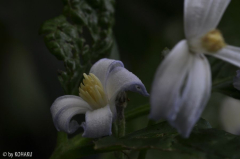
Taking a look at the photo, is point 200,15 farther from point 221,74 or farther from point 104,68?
point 221,74

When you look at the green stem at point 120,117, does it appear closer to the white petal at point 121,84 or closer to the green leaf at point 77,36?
the white petal at point 121,84

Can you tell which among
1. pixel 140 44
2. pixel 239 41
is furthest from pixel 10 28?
pixel 239 41

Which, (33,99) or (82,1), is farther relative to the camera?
(33,99)

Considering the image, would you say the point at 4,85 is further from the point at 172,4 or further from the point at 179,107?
the point at 179,107

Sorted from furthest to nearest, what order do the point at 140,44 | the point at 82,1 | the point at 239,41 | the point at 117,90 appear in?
the point at 140,44, the point at 239,41, the point at 82,1, the point at 117,90

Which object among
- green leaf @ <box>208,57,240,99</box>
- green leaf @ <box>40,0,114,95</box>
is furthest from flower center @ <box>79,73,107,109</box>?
green leaf @ <box>208,57,240,99</box>

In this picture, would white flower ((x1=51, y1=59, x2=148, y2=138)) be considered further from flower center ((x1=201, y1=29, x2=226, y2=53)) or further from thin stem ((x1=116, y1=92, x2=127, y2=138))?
flower center ((x1=201, y1=29, x2=226, y2=53))

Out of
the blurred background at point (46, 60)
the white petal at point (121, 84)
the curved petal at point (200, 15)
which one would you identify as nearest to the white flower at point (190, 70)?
the curved petal at point (200, 15)
